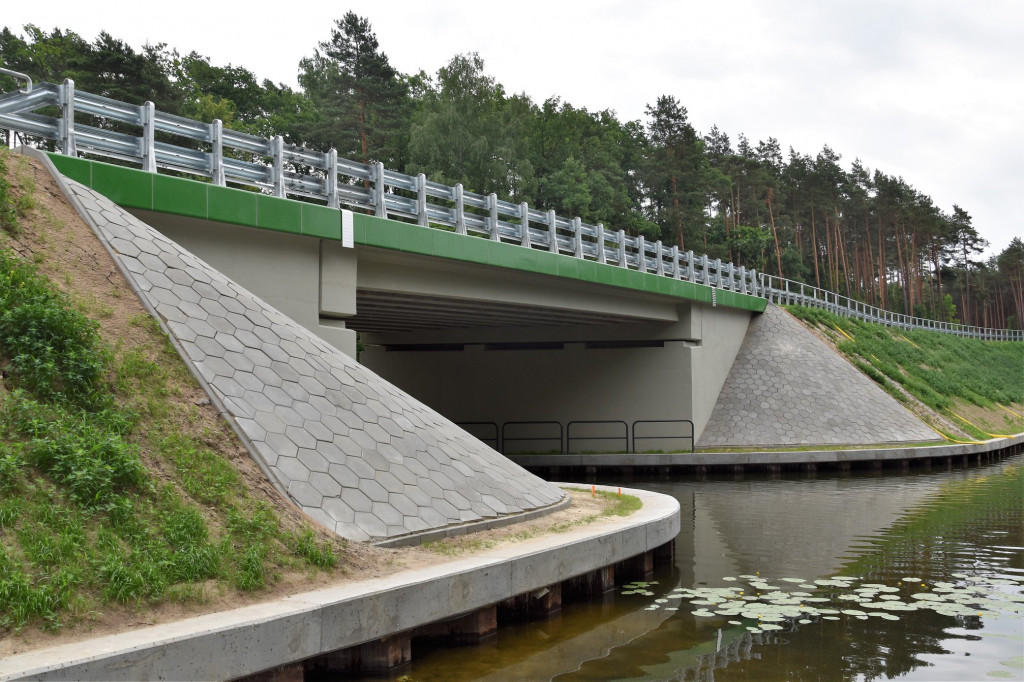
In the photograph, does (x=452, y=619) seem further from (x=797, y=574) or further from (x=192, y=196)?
(x=192, y=196)

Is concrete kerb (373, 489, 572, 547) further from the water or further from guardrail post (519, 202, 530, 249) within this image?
guardrail post (519, 202, 530, 249)

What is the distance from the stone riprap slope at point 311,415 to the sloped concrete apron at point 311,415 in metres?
0.02

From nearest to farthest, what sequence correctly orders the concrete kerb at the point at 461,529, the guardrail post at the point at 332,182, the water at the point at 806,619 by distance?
the water at the point at 806,619 → the concrete kerb at the point at 461,529 → the guardrail post at the point at 332,182

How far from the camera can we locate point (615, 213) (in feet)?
208

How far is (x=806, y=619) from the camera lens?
869 centimetres

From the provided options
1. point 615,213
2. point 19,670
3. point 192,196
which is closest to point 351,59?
point 615,213

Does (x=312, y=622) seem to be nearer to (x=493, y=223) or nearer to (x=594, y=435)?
(x=493, y=223)

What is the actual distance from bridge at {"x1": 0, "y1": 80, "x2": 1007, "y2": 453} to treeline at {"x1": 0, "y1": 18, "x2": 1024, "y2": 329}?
1628cm

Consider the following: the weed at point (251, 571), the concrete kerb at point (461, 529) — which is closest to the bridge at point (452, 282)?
the concrete kerb at point (461, 529)

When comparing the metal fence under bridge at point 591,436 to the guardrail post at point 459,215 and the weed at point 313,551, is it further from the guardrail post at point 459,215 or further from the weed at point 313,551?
the weed at point 313,551

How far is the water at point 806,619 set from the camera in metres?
7.28

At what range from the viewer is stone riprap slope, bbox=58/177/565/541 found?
8.60m

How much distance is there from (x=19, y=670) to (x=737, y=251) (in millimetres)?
70248

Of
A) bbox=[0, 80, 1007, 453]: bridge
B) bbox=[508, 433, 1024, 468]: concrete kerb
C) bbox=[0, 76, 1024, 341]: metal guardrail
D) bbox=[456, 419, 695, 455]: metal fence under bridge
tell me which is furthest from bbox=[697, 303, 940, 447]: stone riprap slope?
bbox=[0, 76, 1024, 341]: metal guardrail
